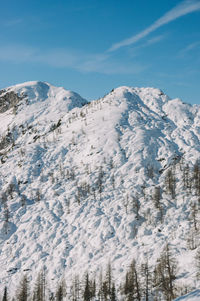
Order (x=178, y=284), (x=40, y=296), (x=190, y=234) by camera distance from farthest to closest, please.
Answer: (x=190, y=234), (x=40, y=296), (x=178, y=284)

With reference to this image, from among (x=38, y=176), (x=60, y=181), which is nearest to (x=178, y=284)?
(x=60, y=181)

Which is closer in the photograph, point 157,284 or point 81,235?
point 157,284

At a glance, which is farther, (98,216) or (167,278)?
(98,216)

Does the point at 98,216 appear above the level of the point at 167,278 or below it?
above

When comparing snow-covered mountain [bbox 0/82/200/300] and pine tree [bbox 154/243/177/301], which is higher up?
snow-covered mountain [bbox 0/82/200/300]

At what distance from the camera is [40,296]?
81.4 metres

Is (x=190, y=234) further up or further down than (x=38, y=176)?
further down

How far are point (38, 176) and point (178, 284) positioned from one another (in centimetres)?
13654

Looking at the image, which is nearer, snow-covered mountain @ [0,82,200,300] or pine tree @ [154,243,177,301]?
pine tree @ [154,243,177,301]

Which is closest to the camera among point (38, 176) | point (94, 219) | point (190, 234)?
point (190, 234)

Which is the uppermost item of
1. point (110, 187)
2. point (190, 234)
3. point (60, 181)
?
point (60, 181)

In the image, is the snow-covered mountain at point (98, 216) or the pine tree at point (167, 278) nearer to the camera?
the pine tree at point (167, 278)

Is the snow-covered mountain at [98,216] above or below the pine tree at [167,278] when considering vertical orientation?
above

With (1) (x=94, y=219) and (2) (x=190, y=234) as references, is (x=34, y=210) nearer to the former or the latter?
(1) (x=94, y=219)
